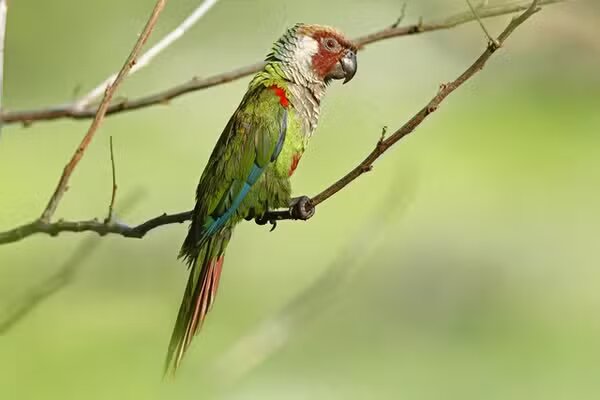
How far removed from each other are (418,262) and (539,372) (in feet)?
2.81

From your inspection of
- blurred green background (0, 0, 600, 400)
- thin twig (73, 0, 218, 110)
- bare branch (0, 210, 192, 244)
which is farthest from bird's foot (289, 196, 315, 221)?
blurred green background (0, 0, 600, 400)

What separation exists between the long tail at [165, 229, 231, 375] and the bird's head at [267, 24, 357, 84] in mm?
218

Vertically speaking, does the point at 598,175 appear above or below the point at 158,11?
above

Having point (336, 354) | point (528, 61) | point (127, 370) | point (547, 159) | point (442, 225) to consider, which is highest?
point (528, 61)

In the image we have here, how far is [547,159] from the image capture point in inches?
206

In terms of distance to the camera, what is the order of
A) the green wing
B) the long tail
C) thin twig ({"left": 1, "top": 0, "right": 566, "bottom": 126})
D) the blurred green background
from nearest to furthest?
1. the long tail
2. the green wing
3. thin twig ({"left": 1, "top": 0, "right": 566, "bottom": 126})
4. the blurred green background

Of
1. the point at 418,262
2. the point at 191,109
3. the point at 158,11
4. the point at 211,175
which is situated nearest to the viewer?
the point at 158,11

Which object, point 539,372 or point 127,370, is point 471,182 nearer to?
point 539,372

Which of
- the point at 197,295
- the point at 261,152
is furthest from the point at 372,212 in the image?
the point at 197,295

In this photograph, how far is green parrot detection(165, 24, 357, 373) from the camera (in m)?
0.87

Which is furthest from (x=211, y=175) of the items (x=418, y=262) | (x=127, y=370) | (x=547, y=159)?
(x=547, y=159)

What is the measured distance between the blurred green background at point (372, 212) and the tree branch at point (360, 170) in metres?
1.90

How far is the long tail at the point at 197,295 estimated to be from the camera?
772mm

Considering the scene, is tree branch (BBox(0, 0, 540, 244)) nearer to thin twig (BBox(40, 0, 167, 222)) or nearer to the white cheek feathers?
thin twig (BBox(40, 0, 167, 222))
